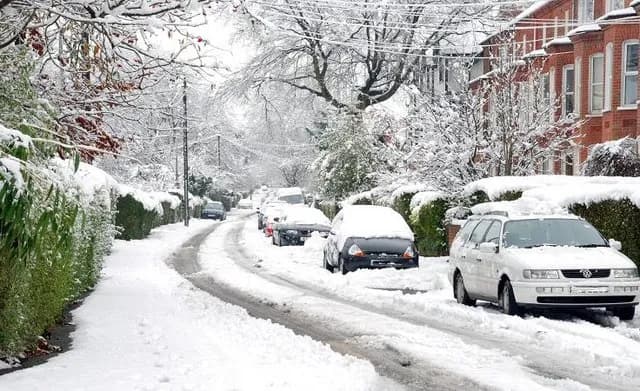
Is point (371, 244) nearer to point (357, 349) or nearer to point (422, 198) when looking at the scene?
point (422, 198)

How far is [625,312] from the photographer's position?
42.3 ft

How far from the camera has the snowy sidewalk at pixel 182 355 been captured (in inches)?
309

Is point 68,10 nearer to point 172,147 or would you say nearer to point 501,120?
point 501,120

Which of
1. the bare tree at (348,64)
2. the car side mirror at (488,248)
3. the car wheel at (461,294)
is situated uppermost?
the bare tree at (348,64)

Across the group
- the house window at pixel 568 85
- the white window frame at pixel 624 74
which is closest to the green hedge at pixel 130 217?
the house window at pixel 568 85

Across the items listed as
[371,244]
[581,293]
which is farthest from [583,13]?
[581,293]

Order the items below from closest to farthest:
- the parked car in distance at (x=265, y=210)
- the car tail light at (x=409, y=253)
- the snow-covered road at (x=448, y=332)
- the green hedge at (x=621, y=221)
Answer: the snow-covered road at (x=448, y=332) → the green hedge at (x=621, y=221) → the car tail light at (x=409, y=253) → the parked car in distance at (x=265, y=210)

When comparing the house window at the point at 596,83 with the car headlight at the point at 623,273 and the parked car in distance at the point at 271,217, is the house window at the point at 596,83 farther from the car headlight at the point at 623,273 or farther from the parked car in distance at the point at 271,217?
the car headlight at the point at 623,273

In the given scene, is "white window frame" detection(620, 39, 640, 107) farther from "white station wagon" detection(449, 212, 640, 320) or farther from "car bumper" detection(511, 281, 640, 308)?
"car bumper" detection(511, 281, 640, 308)

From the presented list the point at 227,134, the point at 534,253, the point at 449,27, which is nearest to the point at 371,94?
the point at 449,27

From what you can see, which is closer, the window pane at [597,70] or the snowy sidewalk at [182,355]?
the snowy sidewalk at [182,355]

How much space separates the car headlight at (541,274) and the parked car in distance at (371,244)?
811 cm

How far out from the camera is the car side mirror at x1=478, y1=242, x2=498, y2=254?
13945 mm

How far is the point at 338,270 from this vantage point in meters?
21.5
